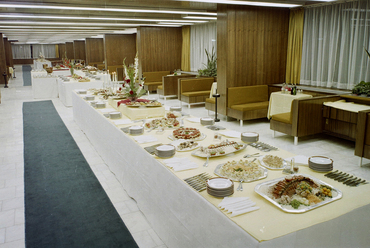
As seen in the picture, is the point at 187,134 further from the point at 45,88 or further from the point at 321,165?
the point at 45,88

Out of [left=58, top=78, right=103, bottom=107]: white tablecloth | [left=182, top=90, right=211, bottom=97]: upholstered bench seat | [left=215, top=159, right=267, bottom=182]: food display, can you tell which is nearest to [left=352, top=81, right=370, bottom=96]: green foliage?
[left=215, top=159, right=267, bottom=182]: food display

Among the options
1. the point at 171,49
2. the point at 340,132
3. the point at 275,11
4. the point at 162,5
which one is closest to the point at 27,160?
the point at 162,5

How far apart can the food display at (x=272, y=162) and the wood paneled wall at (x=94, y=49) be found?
744 inches

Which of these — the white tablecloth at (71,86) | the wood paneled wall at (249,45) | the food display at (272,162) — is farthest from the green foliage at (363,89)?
the white tablecloth at (71,86)

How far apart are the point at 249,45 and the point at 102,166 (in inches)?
163

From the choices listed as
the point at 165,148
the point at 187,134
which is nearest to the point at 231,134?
the point at 187,134

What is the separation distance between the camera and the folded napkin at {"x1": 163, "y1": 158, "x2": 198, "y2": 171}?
2.27 metres

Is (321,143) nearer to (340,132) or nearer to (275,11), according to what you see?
(340,132)

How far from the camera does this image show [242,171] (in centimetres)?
210

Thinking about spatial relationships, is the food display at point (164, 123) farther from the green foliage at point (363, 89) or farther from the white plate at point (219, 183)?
the green foliage at point (363, 89)

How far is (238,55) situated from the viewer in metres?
Answer: 6.46

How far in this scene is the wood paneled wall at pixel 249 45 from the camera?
6.30 metres

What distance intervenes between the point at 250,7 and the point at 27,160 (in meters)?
5.12

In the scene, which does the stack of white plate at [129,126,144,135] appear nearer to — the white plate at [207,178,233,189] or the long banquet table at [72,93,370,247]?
the long banquet table at [72,93,370,247]
